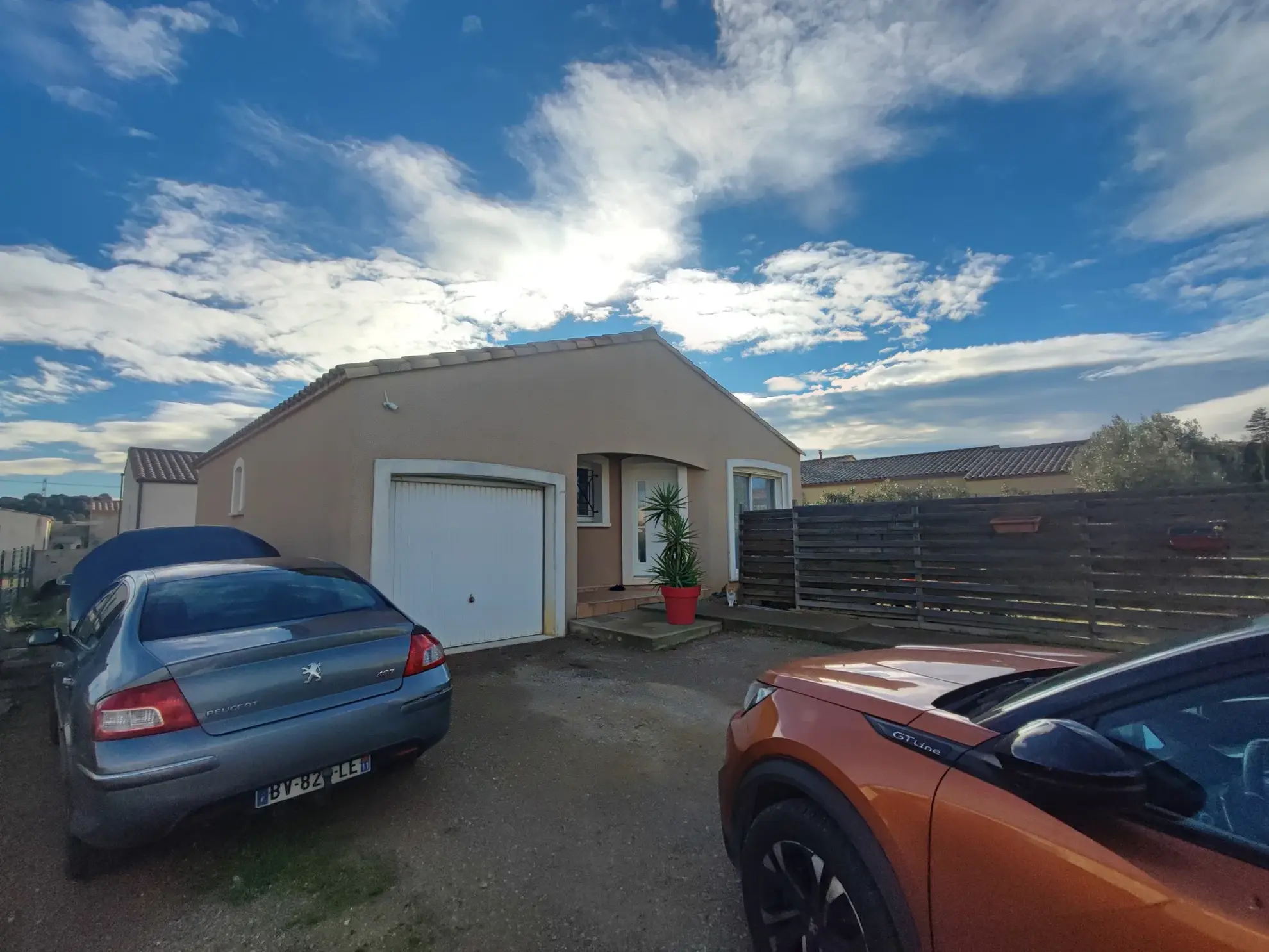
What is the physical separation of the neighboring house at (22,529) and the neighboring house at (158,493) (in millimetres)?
2449

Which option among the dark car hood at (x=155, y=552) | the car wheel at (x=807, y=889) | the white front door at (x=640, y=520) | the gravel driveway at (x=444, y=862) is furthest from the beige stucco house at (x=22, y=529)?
the car wheel at (x=807, y=889)

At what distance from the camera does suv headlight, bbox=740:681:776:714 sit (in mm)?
2428

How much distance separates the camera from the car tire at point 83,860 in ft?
9.42

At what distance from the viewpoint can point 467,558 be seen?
7.71 meters

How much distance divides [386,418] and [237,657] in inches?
176

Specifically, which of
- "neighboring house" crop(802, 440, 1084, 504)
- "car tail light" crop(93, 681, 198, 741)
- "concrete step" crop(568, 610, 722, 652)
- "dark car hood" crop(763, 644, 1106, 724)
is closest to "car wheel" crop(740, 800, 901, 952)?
"dark car hood" crop(763, 644, 1106, 724)

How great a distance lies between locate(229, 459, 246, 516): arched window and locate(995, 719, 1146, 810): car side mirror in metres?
12.1

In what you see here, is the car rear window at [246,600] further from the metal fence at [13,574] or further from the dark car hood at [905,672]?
the metal fence at [13,574]

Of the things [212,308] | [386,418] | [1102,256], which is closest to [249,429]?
[212,308]

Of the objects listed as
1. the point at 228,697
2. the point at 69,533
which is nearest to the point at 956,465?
the point at 228,697

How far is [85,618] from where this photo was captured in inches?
176

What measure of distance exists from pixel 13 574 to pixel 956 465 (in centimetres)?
3288

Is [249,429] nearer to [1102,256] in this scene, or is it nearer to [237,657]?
[237,657]

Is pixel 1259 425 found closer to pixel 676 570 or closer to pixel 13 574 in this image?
pixel 676 570
